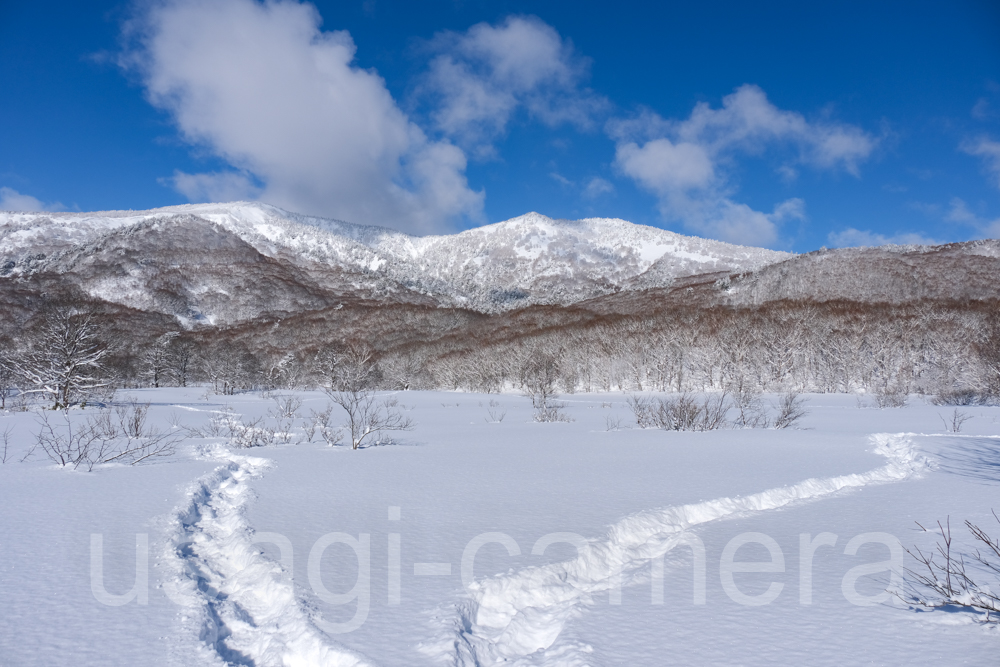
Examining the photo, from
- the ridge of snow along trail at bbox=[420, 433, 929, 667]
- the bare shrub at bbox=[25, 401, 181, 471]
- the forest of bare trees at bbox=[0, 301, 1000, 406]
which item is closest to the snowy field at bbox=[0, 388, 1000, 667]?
the ridge of snow along trail at bbox=[420, 433, 929, 667]

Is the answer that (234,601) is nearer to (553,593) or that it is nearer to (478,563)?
(478,563)

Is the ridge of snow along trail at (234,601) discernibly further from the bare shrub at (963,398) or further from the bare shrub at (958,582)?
the bare shrub at (963,398)

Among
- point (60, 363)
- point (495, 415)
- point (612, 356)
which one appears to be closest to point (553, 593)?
point (495, 415)

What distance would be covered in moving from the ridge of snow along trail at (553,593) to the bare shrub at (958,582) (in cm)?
174

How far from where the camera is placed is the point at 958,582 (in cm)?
349

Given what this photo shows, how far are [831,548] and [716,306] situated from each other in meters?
56.9

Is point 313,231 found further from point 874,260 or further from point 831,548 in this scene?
point 831,548

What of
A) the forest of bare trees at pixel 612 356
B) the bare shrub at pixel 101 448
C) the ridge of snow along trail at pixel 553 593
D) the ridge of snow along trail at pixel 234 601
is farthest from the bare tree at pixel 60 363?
the ridge of snow along trail at pixel 553 593

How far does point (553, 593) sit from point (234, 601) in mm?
2363

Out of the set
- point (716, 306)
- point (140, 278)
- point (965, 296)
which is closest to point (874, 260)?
point (965, 296)

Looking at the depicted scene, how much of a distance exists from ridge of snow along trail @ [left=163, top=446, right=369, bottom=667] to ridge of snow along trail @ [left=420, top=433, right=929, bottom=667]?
0.71 meters

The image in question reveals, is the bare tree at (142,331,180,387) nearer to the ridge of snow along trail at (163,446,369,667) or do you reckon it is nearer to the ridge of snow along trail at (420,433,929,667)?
the ridge of snow along trail at (163,446,369,667)

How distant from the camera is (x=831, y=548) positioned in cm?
445

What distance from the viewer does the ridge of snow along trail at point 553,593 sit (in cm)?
297
